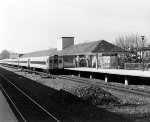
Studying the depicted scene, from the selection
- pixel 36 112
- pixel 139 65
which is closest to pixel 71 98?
pixel 36 112

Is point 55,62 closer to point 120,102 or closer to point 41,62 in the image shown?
point 41,62

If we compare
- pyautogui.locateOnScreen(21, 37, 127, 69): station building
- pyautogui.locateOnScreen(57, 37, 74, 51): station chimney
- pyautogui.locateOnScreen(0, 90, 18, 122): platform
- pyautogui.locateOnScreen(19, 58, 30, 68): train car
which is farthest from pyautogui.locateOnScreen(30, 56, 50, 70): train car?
pyautogui.locateOnScreen(0, 90, 18, 122): platform

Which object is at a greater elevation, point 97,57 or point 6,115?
point 97,57

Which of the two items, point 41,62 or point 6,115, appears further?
point 41,62

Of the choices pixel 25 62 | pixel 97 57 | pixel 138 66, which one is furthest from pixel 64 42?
pixel 138 66

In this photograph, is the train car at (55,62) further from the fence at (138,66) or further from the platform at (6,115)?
the platform at (6,115)

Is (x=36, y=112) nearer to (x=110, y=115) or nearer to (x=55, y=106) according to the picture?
(x=55, y=106)

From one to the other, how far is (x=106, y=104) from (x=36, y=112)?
385cm

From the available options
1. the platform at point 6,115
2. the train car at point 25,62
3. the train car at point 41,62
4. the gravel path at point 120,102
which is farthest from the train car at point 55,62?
the platform at point 6,115

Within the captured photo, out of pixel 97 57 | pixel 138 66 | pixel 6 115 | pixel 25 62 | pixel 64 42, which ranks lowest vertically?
pixel 6 115

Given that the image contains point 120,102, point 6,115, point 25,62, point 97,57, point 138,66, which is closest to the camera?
point 6,115

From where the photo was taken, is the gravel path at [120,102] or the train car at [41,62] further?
the train car at [41,62]

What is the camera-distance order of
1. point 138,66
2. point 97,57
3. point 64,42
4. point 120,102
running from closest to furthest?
point 120,102 < point 138,66 < point 97,57 < point 64,42

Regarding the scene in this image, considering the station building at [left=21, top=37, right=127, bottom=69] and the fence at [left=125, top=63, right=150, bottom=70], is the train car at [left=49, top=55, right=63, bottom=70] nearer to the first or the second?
the station building at [left=21, top=37, right=127, bottom=69]
